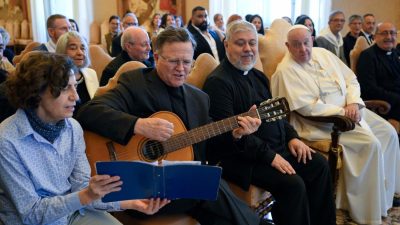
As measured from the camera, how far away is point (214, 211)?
6.45 ft

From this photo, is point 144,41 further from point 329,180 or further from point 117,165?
point 117,165

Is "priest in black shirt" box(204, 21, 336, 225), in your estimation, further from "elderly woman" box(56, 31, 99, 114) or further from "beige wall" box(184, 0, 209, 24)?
"beige wall" box(184, 0, 209, 24)

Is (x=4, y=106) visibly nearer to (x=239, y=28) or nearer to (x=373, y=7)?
(x=239, y=28)

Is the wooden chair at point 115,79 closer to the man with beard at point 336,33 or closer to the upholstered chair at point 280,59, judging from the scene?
the upholstered chair at point 280,59

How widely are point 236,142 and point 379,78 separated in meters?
2.56

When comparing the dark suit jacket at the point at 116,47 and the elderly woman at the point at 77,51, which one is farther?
the dark suit jacket at the point at 116,47

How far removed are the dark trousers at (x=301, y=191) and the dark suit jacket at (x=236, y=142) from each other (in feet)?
0.25

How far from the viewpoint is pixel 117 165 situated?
1.38 meters

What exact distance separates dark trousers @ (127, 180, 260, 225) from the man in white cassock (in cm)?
131

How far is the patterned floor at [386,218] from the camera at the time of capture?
2954mm

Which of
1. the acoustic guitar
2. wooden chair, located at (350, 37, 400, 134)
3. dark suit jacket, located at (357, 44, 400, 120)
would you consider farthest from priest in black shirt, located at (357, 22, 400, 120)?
the acoustic guitar

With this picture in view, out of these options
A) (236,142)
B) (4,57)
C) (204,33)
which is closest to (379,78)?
(236,142)

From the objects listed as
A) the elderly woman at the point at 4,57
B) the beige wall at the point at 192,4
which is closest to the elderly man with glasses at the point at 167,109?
the elderly woman at the point at 4,57

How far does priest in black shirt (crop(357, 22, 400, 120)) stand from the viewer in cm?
404
